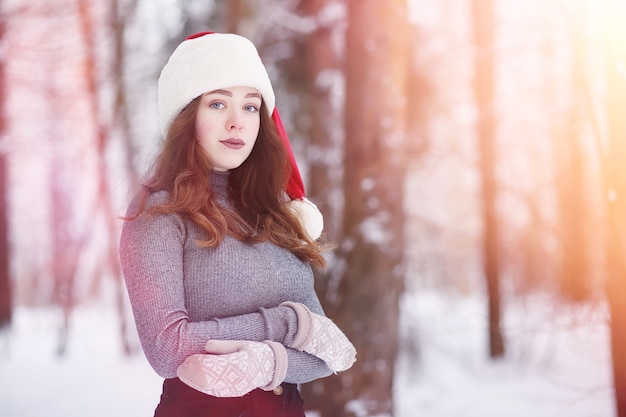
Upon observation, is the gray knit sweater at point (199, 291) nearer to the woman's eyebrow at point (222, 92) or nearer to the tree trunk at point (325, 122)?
the woman's eyebrow at point (222, 92)

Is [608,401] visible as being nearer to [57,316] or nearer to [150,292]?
[150,292]

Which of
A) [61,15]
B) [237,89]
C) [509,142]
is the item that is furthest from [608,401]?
[61,15]

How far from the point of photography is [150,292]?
188cm

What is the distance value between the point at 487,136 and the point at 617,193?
6.12 meters

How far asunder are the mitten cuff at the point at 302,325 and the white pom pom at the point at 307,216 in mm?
450

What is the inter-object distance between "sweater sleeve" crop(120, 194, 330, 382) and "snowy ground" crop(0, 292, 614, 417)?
4413 mm

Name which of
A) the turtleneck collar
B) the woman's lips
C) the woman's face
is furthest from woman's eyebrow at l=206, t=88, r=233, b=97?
the turtleneck collar

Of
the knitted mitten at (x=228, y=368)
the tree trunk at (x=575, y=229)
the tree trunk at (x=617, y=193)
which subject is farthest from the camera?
the tree trunk at (x=575, y=229)

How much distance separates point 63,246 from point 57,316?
236cm

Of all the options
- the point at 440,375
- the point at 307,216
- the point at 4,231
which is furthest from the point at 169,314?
the point at 4,231

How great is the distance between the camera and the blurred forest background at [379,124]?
4.61 meters

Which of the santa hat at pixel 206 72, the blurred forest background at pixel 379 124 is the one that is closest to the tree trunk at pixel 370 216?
the blurred forest background at pixel 379 124

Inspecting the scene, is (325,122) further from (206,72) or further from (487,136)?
(206,72)

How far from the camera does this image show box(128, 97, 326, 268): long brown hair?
207 cm
